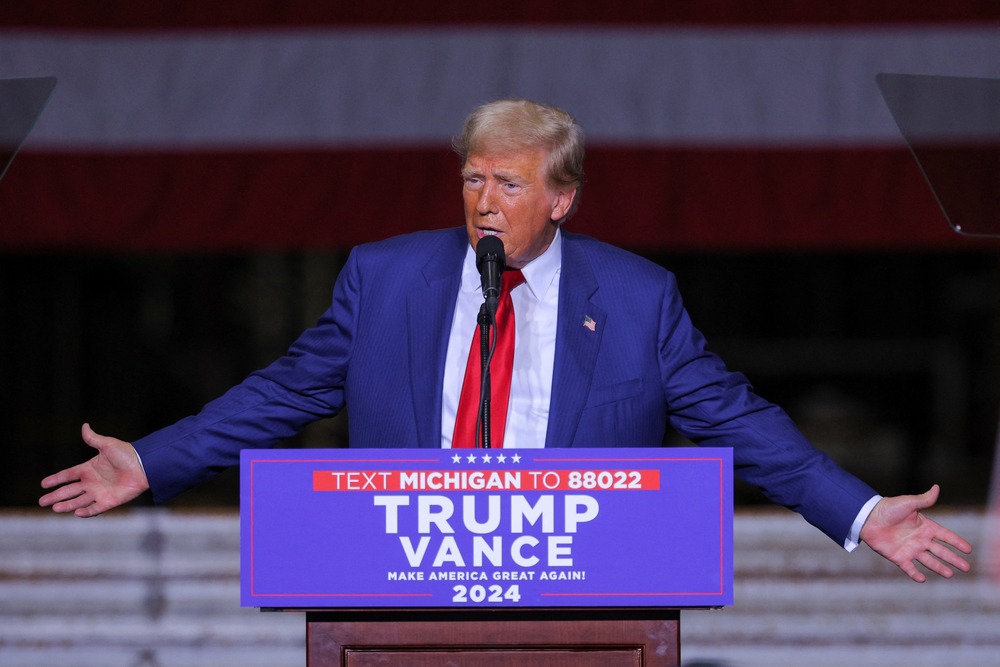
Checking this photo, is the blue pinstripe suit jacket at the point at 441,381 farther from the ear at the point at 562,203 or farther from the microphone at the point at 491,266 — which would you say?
the microphone at the point at 491,266

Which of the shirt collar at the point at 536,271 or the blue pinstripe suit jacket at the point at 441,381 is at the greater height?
the shirt collar at the point at 536,271

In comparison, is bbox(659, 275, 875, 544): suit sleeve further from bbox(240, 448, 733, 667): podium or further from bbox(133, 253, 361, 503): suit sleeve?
bbox(133, 253, 361, 503): suit sleeve

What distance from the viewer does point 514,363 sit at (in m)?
2.38

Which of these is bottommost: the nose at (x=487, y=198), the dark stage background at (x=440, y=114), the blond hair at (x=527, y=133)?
the nose at (x=487, y=198)

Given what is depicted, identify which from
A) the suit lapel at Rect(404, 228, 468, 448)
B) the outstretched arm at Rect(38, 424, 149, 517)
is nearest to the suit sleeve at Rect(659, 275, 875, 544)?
the suit lapel at Rect(404, 228, 468, 448)

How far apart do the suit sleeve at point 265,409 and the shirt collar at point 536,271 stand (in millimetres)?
201

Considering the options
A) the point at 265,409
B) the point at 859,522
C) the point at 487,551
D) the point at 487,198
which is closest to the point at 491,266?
the point at 487,198

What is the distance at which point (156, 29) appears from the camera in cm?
427

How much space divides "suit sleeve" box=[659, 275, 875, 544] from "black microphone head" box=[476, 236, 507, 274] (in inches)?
18.7

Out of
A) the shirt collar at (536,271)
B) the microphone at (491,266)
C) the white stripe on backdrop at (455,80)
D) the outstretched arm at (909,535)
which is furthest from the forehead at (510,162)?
the white stripe on backdrop at (455,80)

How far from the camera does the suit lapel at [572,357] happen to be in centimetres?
232

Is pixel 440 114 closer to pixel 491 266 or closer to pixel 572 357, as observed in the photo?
pixel 572 357

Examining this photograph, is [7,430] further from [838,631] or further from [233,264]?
[838,631]

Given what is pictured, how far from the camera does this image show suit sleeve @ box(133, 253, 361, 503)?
89.4 inches
